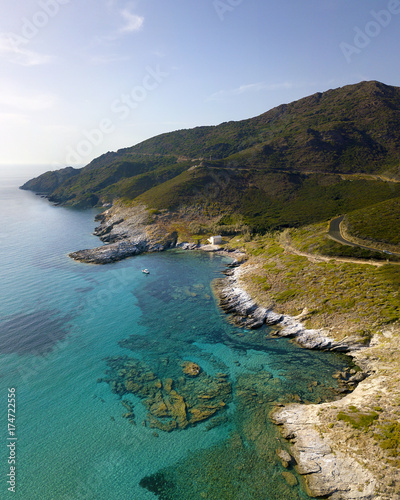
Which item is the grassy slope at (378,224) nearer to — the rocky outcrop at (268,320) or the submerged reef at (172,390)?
the rocky outcrop at (268,320)

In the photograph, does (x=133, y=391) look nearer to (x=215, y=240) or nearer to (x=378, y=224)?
(x=215, y=240)

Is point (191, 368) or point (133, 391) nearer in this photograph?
point (133, 391)

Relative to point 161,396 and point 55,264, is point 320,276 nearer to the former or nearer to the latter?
point 161,396

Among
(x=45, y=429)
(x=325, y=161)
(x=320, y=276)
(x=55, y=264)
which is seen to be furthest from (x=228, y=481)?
(x=325, y=161)

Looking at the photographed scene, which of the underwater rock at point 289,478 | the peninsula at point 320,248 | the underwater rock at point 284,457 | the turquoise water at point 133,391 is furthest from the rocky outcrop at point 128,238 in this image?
the underwater rock at point 289,478

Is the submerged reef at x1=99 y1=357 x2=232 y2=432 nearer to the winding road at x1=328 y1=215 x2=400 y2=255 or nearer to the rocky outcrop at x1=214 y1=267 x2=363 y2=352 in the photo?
the rocky outcrop at x1=214 y1=267 x2=363 y2=352

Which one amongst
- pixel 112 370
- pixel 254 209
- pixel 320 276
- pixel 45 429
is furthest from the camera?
pixel 254 209

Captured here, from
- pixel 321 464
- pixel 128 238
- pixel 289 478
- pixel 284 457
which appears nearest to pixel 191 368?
pixel 284 457
